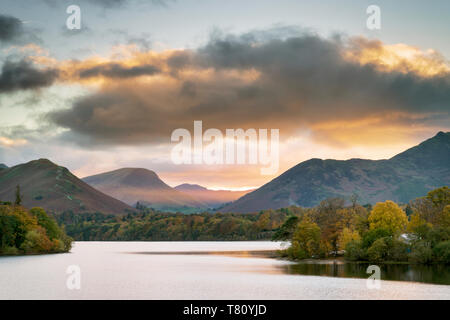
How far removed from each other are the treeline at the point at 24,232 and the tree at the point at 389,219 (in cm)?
9603

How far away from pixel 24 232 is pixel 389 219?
338 feet

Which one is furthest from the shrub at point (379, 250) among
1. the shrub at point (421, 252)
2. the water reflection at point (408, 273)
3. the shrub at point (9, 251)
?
the shrub at point (9, 251)

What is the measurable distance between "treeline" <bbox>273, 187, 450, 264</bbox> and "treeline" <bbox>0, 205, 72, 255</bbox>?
72962 mm

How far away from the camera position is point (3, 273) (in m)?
87.0

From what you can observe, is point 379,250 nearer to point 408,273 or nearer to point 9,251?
point 408,273

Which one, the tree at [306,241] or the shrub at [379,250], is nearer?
the shrub at [379,250]

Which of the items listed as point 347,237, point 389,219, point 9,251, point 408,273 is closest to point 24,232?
point 9,251

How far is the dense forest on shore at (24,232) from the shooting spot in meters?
140

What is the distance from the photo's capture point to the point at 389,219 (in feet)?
364

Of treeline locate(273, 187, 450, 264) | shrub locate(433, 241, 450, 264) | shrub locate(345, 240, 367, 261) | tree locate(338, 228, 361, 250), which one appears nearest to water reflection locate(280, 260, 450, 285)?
shrub locate(433, 241, 450, 264)

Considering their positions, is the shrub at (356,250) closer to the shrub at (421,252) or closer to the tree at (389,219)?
the tree at (389,219)

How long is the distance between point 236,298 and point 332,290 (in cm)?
1279
